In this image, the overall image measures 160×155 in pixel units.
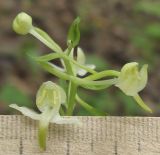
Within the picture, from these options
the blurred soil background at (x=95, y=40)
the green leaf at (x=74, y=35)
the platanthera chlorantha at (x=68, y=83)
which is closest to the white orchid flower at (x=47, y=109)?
the platanthera chlorantha at (x=68, y=83)

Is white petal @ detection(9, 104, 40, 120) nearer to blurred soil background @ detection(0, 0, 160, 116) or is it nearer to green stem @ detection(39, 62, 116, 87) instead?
green stem @ detection(39, 62, 116, 87)

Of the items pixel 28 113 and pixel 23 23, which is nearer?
pixel 28 113

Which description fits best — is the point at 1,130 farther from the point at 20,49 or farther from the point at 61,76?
the point at 20,49

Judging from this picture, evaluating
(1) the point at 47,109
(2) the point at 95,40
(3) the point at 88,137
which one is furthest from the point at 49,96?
(2) the point at 95,40

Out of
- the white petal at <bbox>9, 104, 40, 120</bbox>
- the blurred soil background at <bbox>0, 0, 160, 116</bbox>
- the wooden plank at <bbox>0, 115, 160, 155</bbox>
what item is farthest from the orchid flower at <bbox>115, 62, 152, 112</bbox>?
the blurred soil background at <bbox>0, 0, 160, 116</bbox>

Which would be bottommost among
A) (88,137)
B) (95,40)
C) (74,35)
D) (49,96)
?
(88,137)

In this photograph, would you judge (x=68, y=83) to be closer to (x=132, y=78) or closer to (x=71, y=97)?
(x=71, y=97)

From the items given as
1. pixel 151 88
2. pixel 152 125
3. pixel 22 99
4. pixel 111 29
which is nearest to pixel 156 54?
pixel 151 88
